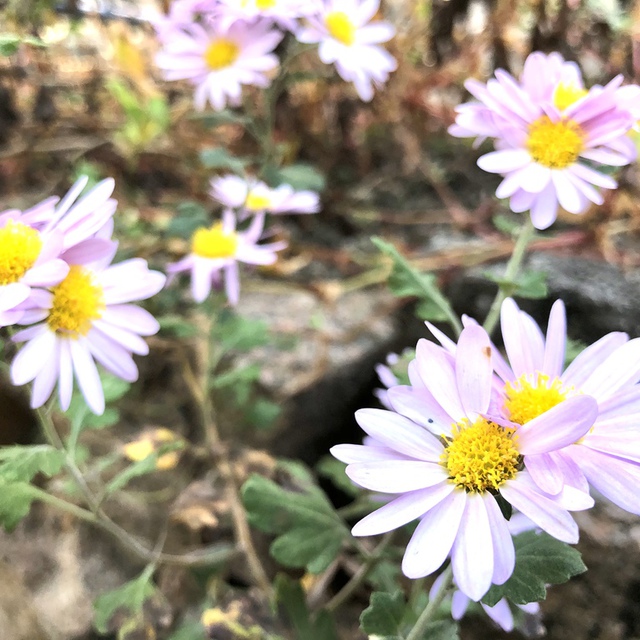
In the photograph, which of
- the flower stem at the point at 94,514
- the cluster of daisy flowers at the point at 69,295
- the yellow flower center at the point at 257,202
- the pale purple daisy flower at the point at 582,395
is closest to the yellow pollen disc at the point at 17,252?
the cluster of daisy flowers at the point at 69,295

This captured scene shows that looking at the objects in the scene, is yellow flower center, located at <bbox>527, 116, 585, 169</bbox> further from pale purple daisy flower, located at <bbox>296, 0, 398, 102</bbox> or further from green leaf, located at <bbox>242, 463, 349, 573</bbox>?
green leaf, located at <bbox>242, 463, 349, 573</bbox>

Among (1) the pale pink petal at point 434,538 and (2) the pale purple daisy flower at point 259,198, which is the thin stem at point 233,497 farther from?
(1) the pale pink petal at point 434,538

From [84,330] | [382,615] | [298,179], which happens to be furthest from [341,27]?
[382,615]

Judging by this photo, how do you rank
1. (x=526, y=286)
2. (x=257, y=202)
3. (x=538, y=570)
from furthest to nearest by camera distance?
(x=257, y=202)
(x=526, y=286)
(x=538, y=570)

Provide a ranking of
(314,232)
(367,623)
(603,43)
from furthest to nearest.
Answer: (314,232) → (603,43) → (367,623)

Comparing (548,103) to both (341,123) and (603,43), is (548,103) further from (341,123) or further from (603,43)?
(341,123)

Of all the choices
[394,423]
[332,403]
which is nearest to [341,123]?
[332,403]

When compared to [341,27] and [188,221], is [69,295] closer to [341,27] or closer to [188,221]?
[188,221]
